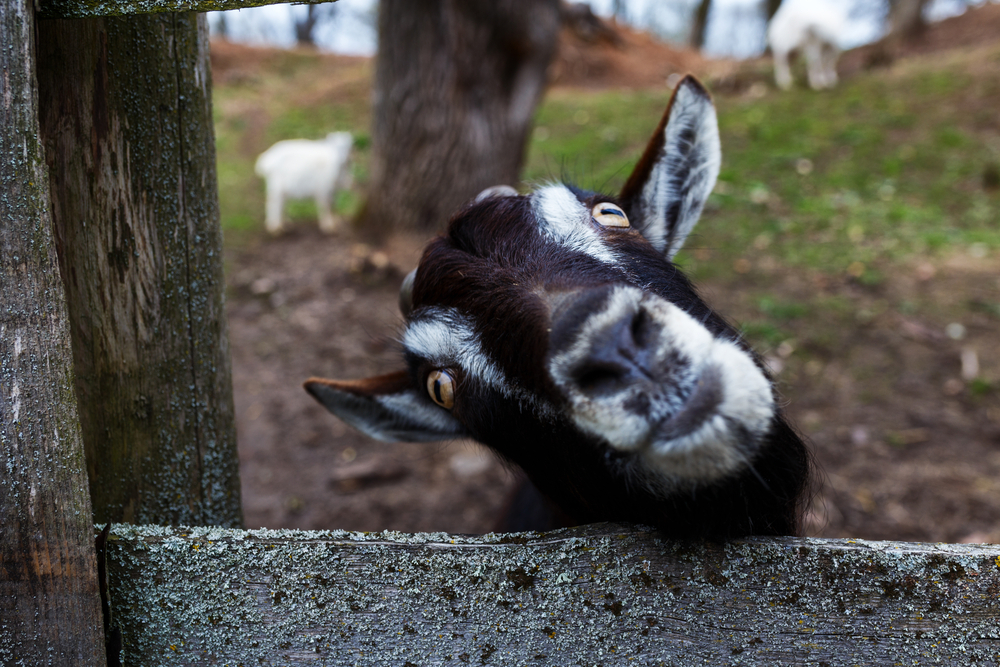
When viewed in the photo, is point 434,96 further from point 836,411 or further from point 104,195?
point 104,195

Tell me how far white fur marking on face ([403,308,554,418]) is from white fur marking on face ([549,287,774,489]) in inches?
13.5

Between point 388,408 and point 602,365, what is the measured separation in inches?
54.5

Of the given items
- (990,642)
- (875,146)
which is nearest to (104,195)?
(990,642)

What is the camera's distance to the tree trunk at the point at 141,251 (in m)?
1.48

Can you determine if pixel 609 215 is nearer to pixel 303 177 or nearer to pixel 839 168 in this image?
pixel 303 177

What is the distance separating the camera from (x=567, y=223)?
200cm

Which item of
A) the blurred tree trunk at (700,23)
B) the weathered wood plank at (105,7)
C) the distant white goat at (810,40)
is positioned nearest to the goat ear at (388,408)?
the weathered wood plank at (105,7)

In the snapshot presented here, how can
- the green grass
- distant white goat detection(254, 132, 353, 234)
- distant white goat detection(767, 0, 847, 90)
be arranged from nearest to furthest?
the green grass < distant white goat detection(254, 132, 353, 234) < distant white goat detection(767, 0, 847, 90)

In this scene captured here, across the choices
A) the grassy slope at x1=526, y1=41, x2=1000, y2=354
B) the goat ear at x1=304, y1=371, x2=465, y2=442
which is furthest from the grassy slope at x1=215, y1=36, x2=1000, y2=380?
the goat ear at x1=304, y1=371, x2=465, y2=442

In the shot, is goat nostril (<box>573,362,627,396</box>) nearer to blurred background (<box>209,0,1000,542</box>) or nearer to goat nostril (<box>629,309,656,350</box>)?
goat nostril (<box>629,309,656,350</box>)

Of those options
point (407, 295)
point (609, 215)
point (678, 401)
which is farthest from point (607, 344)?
point (407, 295)

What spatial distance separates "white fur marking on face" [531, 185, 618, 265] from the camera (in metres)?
1.88

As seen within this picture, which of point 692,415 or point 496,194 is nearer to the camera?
point 692,415

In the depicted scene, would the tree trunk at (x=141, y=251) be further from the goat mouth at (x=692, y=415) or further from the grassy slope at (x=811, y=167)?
the grassy slope at (x=811, y=167)
